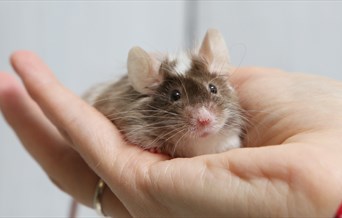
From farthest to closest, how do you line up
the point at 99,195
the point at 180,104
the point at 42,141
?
the point at 42,141, the point at 99,195, the point at 180,104

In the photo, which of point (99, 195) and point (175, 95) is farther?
point (99, 195)

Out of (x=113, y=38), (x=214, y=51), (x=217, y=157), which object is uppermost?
(x=214, y=51)

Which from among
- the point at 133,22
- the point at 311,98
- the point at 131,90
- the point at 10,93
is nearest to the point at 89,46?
the point at 133,22

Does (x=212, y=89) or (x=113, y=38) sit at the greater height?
(x=212, y=89)

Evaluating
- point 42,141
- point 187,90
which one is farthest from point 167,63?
point 42,141

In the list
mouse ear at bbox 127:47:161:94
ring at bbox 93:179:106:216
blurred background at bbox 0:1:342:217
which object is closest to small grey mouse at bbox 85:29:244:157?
mouse ear at bbox 127:47:161:94

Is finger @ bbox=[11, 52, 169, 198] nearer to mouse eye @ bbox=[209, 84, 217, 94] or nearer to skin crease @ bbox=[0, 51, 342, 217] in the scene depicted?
skin crease @ bbox=[0, 51, 342, 217]

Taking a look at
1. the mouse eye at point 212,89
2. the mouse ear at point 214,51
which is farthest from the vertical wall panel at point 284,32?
the mouse eye at point 212,89

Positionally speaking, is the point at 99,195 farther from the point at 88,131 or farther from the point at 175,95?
the point at 175,95
